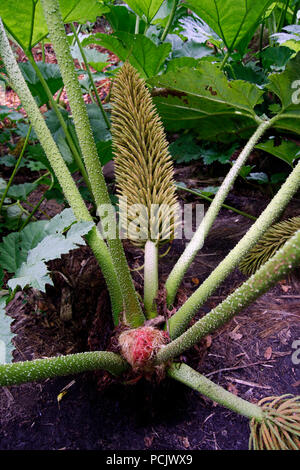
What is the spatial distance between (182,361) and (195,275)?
415 millimetres

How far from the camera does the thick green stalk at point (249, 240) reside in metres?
0.82

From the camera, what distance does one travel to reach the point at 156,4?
4.14ft

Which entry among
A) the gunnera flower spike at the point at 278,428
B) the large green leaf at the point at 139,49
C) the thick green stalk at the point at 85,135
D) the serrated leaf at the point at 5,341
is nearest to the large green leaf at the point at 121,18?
the large green leaf at the point at 139,49

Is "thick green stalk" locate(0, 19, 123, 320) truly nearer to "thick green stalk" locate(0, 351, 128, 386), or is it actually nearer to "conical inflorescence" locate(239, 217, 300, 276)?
"thick green stalk" locate(0, 351, 128, 386)

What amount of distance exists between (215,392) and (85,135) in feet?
2.17

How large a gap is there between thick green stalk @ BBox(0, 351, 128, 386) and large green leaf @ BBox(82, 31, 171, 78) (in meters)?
0.93

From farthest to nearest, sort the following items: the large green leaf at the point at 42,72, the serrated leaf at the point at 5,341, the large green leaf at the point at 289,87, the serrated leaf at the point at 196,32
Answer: the serrated leaf at the point at 196,32, the large green leaf at the point at 42,72, the large green leaf at the point at 289,87, the serrated leaf at the point at 5,341

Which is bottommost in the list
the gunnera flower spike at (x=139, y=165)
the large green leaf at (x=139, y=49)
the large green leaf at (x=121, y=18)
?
the gunnera flower spike at (x=139, y=165)

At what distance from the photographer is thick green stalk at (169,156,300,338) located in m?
0.82

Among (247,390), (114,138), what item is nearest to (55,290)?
(114,138)

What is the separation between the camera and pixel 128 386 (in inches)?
35.3

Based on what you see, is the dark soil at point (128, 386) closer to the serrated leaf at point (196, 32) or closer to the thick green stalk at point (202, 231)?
the thick green stalk at point (202, 231)
